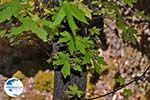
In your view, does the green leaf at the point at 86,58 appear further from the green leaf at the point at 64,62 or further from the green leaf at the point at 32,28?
the green leaf at the point at 32,28

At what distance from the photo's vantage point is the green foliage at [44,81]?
6973 mm

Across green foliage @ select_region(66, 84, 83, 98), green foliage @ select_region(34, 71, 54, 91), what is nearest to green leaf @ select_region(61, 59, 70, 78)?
green foliage @ select_region(66, 84, 83, 98)

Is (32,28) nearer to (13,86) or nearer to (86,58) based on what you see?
(86,58)

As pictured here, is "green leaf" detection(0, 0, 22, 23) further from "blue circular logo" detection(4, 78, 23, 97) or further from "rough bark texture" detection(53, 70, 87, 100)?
"blue circular logo" detection(4, 78, 23, 97)

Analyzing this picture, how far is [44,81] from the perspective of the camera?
7.02 m

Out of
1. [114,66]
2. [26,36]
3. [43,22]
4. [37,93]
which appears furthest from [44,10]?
[114,66]

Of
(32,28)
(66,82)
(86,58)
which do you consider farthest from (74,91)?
(32,28)

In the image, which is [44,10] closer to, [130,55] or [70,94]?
[70,94]

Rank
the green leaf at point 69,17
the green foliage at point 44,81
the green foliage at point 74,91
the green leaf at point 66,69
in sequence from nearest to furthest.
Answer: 1. the green leaf at point 69,17
2. the green leaf at point 66,69
3. the green foliage at point 74,91
4. the green foliage at point 44,81

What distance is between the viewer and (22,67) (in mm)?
7199

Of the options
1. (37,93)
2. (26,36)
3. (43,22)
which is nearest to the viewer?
(43,22)

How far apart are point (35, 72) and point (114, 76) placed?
1.45m

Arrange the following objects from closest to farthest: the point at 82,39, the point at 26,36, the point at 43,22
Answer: the point at 43,22
the point at 82,39
the point at 26,36

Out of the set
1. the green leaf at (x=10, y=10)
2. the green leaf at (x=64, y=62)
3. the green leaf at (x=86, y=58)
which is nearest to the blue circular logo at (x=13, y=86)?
the green leaf at (x=64, y=62)
